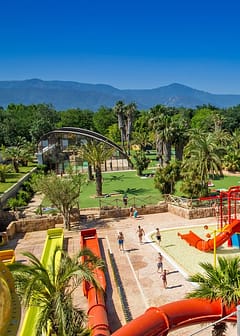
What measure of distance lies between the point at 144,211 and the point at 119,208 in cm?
223

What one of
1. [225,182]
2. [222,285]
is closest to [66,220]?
[222,285]

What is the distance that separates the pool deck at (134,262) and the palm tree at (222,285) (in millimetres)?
4492

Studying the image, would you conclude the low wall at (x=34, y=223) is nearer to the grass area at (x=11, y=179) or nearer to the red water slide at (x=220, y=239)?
the grass area at (x=11, y=179)

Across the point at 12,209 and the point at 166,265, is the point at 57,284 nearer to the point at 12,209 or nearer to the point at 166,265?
the point at 166,265

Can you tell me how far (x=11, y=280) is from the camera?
7781 mm

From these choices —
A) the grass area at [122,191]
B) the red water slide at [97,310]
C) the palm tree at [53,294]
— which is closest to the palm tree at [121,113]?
the grass area at [122,191]

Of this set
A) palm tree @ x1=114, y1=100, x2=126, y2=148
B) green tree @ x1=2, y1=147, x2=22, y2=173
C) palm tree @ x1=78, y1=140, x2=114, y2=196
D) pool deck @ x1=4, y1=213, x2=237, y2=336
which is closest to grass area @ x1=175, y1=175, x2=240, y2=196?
palm tree @ x1=78, y1=140, x2=114, y2=196

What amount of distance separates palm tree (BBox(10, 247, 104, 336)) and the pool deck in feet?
15.4

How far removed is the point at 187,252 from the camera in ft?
74.2

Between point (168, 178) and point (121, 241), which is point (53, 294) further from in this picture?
point (168, 178)

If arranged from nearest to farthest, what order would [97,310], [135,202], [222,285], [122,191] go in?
1. [222,285]
2. [97,310]
3. [135,202]
4. [122,191]

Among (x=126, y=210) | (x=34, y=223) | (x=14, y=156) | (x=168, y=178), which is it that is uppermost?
(x=14, y=156)

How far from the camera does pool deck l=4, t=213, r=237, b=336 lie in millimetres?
16236

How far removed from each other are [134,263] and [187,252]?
3636 mm
